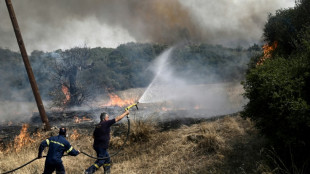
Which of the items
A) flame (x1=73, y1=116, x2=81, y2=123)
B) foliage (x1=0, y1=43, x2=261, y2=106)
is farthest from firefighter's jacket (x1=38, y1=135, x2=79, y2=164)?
foliage (x1=0, y1=43, x2=261, y2=106)

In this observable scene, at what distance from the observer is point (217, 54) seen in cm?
4488

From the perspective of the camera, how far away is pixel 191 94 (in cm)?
2958

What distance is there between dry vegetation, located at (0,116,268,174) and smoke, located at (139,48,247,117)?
25.5 feet

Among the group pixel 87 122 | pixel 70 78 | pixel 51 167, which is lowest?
pixel 51 167

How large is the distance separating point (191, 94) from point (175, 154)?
2125cm

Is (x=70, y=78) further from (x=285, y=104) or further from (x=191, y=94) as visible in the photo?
(x=285, y=104)

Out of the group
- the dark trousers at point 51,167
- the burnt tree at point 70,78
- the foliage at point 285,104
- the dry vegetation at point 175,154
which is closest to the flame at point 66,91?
the burnt tree at point 70,78

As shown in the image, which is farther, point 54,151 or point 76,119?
point 76,119

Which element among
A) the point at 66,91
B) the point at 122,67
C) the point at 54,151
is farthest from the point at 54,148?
the point at 122,67

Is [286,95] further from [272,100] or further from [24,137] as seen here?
[24,137]

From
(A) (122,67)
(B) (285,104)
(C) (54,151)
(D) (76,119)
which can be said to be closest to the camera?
(B) (285,104)

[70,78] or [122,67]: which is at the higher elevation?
[122,67]

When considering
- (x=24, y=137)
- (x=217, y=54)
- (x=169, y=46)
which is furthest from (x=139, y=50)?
Answer: (x=24, y=137)

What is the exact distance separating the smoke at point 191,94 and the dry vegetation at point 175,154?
7.77 metres
